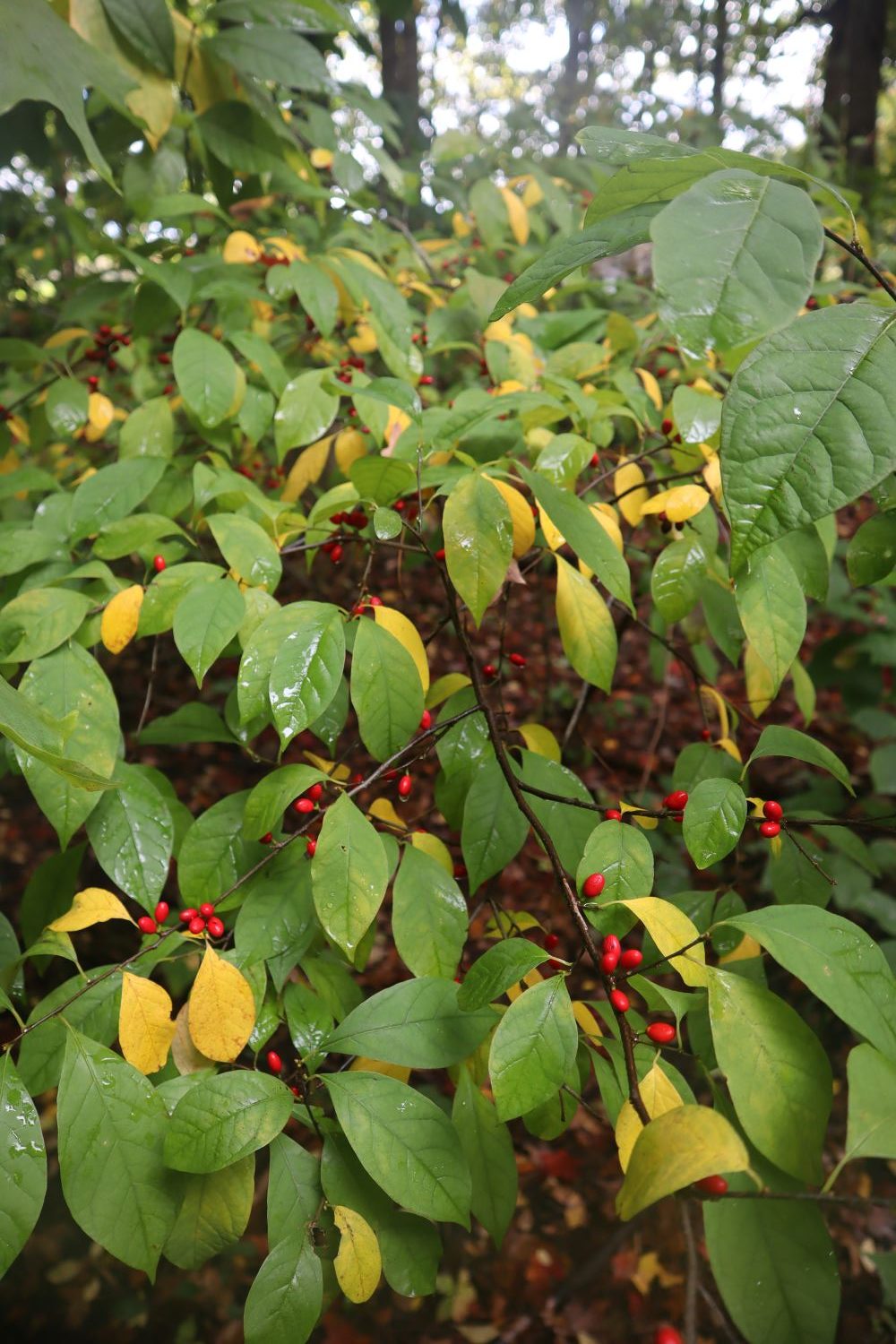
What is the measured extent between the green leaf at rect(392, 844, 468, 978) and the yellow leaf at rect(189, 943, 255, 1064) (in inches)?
7.4

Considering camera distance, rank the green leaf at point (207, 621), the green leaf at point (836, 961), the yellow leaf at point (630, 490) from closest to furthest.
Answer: the green leaf at point (836, 961) → the green leaf at point (207, 621) → the yellow leaf at point (630, 490)

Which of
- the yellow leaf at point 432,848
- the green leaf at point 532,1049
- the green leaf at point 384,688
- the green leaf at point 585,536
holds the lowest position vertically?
the yellow leaf at point 432,848

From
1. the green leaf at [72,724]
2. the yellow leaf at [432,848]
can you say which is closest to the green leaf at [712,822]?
the yellow leaf at [432,848]

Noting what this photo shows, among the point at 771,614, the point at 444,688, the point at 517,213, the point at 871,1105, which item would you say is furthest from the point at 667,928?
the point at 517,213

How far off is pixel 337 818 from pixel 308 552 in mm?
487

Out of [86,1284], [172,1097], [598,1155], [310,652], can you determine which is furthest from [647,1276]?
[310,652]

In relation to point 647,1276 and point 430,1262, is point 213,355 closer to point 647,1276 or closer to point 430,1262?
point 430,1262

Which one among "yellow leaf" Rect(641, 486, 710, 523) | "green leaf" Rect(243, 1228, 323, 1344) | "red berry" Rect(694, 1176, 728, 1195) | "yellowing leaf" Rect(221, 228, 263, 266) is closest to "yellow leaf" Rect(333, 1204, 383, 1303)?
"green leaf" Rect(243, 1228, 323, 1344)

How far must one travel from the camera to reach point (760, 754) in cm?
94

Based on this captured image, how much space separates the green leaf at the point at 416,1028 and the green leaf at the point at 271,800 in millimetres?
241

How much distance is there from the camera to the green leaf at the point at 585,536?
97 centimetres

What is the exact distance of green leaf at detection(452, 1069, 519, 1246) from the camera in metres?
0.88

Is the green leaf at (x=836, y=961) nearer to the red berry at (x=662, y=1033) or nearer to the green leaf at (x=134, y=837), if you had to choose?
the red berry at (x=662, y=1033)

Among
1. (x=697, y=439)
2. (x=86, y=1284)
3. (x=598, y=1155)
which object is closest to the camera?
(x=697, y=439)
